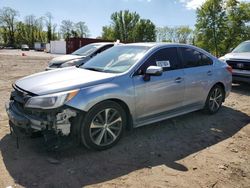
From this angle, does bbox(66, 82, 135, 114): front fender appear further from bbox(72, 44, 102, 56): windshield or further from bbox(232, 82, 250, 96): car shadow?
bbox(72, 44, 102, 56): windshield

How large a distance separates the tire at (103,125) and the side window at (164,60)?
33.4 inches

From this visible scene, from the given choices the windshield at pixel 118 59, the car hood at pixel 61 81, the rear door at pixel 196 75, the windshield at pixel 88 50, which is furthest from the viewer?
the windshield at pixel 88 50

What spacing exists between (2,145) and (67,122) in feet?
4.40

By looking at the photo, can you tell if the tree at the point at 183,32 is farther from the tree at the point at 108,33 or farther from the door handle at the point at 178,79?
the door handle at the point at 178,79

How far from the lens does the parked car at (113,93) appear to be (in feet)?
13.0

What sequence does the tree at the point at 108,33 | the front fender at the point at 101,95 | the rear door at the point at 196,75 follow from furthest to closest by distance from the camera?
the tree at the point at 108,33 < the rear door at the point at 196,75 < the front fender at the point at 101,95

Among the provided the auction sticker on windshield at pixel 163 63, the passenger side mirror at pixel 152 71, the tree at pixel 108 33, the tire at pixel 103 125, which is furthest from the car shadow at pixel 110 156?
the tree at pixel 108 33

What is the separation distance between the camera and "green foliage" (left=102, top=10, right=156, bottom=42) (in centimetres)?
7381

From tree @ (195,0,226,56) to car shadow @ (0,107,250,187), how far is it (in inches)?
1338

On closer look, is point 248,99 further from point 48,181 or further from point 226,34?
point 226,34

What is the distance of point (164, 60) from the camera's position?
5.32 meters

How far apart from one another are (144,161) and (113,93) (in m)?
1.09

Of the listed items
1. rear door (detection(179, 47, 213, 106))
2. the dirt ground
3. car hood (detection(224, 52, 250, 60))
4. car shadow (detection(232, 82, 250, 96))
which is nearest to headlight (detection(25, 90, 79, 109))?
the dirt ground

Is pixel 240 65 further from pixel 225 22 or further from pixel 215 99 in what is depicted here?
pixel 225 22
